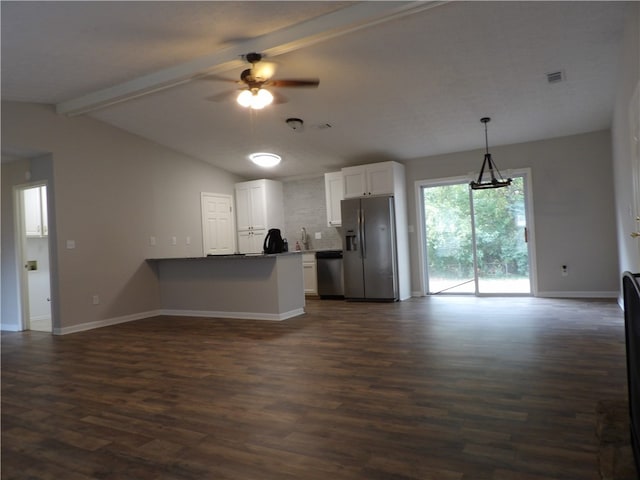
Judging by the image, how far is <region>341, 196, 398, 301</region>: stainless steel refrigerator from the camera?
702 centimetres

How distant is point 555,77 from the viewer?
4512 millimetres

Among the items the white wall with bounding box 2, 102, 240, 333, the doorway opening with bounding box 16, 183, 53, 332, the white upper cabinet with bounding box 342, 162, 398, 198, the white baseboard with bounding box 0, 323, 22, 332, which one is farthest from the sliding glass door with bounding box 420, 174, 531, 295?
the white baseboard with bounding box 0, 323, 22, 332

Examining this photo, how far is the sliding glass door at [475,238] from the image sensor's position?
268 inches

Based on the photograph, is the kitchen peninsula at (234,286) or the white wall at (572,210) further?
the white wall at (572,210)

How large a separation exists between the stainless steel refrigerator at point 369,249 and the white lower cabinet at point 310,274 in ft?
2.78

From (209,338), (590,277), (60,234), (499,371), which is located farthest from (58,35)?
(590,277)

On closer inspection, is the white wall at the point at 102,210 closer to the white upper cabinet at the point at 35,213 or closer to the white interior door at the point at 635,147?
the white upper cabinet at the point at 35,213

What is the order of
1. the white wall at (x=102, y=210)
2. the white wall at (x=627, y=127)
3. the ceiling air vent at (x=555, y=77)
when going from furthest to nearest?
1. the white wall at (x=102, y=210)
2. the ceiling air vent at (x=555, y=77)
3. the white wall at (x=627, y=127)

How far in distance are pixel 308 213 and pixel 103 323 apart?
165 inches

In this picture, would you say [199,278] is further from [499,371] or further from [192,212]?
[499,371]

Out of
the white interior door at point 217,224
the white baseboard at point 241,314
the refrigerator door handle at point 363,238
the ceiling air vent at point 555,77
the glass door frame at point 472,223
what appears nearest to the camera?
the ceiling air vent at point 555,77

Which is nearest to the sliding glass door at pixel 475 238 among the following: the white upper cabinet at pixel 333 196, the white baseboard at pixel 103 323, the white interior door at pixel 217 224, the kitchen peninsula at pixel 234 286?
the white upper cabinet at pixel 333 196

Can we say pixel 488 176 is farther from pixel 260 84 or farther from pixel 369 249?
pixel 260 84

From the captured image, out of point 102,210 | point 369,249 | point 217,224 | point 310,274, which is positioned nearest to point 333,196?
point 369,249
